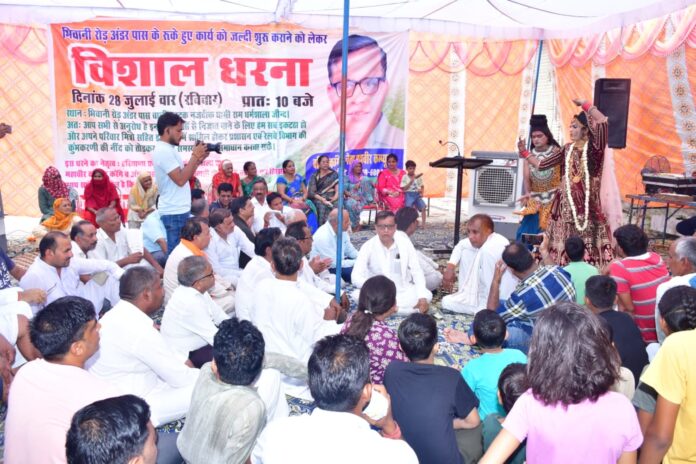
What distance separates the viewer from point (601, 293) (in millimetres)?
2883

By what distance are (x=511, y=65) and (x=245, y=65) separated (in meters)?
4.69

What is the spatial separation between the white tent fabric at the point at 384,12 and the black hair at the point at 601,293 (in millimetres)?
4838

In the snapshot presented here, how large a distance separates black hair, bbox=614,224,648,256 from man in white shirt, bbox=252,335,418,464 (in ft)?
7.31

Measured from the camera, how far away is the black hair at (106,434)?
1336 mm

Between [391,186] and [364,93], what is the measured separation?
1431 mm

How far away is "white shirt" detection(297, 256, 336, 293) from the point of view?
4312 millimetres

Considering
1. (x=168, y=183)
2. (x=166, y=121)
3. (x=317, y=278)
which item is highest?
(x=166, y=121)

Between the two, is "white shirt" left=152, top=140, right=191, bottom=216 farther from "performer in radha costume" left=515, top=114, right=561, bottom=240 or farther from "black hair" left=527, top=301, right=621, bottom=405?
"black hair" left=527, top=301, right=621, bottom=405

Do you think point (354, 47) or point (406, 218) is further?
point (354, 47)

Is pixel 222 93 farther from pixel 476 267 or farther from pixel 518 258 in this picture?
pixel 518 258

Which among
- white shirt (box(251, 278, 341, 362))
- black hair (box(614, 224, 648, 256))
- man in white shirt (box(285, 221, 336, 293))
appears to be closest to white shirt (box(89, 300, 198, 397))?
white shirt (box(251, 278, 341, 362))

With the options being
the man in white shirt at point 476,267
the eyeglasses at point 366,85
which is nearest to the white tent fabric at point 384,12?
the eyeglasses at point 366,85

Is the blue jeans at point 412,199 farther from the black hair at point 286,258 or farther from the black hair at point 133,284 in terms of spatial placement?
the black hair at point 133,284

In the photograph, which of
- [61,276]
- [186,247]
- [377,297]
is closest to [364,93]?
[186,247]
